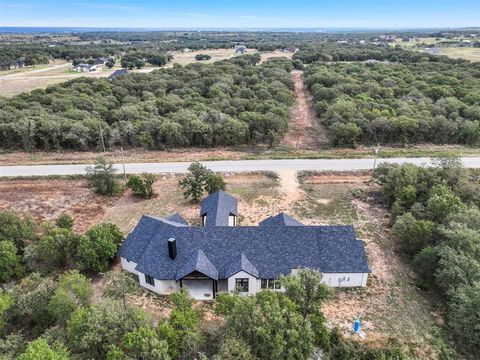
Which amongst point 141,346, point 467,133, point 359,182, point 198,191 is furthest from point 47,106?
point 467,133

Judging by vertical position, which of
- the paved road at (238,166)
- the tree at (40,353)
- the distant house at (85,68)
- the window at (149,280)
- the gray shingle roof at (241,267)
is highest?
the distant house at (85,68)

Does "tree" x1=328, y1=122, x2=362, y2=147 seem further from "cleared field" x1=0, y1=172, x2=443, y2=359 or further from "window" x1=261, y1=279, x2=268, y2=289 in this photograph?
"window" x1=261, y1=279, x2=268, y2=289

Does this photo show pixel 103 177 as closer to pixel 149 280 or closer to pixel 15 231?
pixel 15 231

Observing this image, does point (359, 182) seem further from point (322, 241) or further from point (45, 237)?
point (45, 237)

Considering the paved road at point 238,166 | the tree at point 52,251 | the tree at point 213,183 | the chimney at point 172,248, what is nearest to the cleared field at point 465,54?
the paved road at point 238,166

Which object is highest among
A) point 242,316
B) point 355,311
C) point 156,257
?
point 242,316

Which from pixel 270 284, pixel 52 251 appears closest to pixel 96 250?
pixel 52 251

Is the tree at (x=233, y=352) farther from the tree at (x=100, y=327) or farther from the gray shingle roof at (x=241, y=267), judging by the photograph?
the gray shingle roof at (x=241, y=267)

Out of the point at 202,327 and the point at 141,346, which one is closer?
the point at 141,346
